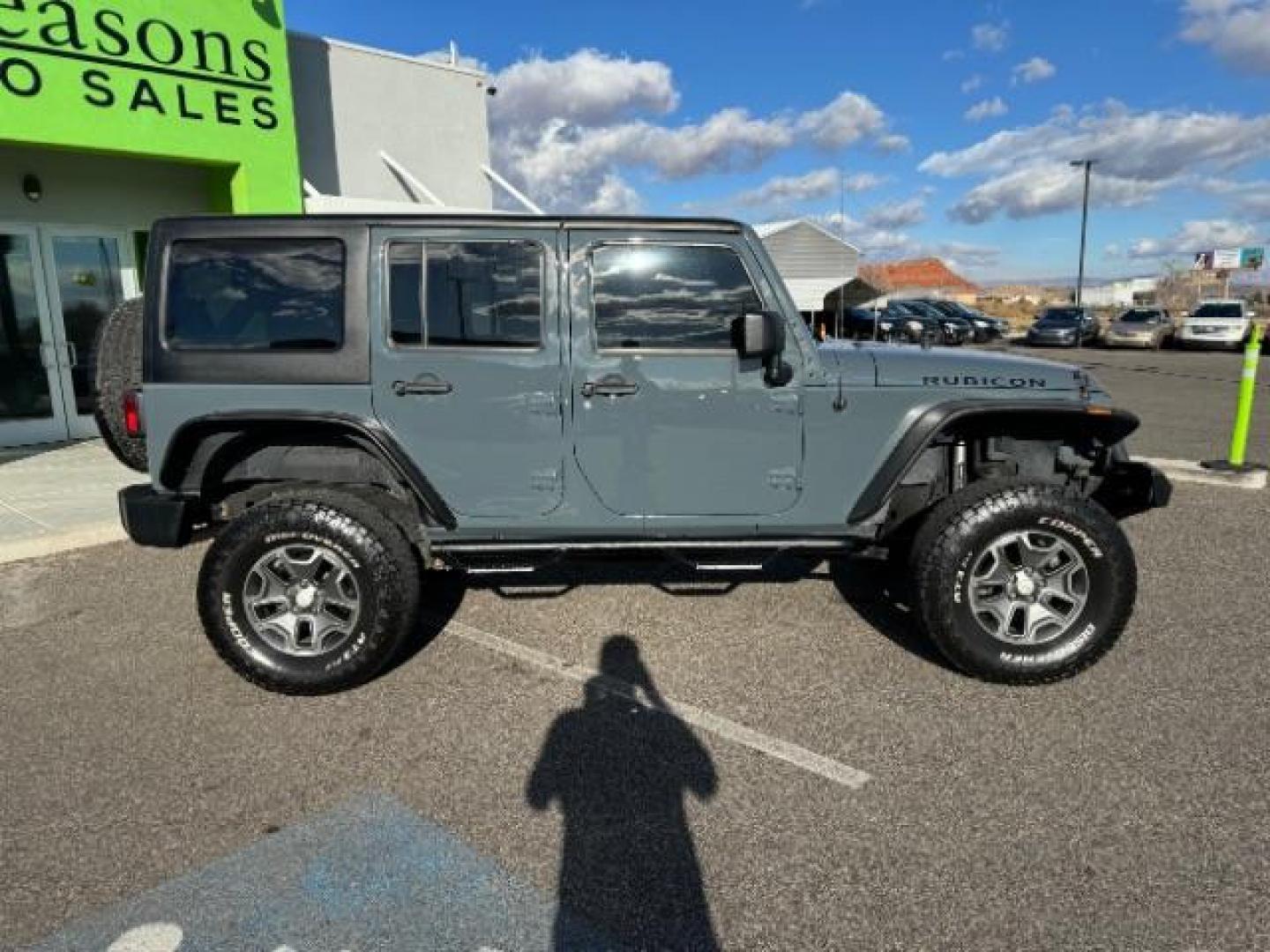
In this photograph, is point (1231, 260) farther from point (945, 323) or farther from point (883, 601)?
point (883, 601)

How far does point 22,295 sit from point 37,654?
668 centimetres

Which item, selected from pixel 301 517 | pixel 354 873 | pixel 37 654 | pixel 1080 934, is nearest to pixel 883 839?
pixel 1080 934

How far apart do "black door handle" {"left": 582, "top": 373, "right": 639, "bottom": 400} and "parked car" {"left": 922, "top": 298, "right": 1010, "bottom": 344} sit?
31226mm

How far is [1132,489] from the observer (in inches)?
148

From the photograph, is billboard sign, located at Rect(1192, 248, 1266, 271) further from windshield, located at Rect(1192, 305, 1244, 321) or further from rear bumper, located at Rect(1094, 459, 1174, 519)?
rear bumper, located at Rect(1094, 459, 1174, 519)

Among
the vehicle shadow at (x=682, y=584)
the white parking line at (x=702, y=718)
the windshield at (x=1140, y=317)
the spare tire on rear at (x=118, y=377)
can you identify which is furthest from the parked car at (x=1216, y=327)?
the spare tire on rear at (x=118, y=377)

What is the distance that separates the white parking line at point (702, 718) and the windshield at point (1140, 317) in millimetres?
29916

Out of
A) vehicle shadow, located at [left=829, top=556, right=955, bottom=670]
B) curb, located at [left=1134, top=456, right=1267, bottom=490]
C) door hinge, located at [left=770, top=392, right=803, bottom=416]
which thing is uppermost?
door hinge, located at [left=770, top=392, right=803, bottom=416]

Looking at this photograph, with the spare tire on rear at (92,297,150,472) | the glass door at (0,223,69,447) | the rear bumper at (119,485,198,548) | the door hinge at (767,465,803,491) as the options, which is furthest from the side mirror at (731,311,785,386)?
the glass door at (0,223,69,447)

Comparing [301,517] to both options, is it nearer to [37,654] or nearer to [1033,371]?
[37,654]

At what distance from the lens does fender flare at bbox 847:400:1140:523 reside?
3.40m

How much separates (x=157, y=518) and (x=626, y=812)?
238cm

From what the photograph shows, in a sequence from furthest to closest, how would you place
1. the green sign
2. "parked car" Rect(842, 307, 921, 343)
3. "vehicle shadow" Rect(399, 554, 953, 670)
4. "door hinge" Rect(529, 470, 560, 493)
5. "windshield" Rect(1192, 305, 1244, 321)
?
"parked car" Rect(842, 307, 921, 343) → "windshield" Rect(1192, 305, 1244, 321) → the green sign → "vehicle shadow" Rect(399, 554, 953, 670) → "door hinge" Rect(529, 470, 560, 493)

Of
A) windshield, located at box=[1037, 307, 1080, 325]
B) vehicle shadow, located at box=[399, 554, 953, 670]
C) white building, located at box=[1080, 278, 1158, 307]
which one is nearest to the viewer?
vehicle shadow, located at box=[399, 554, 953, 670]
